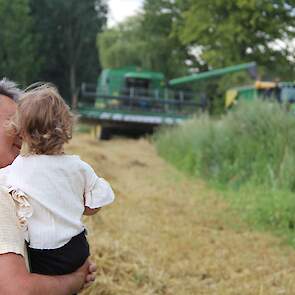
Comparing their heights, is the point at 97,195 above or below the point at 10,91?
below

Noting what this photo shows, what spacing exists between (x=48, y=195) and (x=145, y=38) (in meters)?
33.2

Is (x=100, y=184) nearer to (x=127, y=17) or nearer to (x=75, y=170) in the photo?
(x=75, y=170)

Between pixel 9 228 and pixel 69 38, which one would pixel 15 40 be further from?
pixel 9 228

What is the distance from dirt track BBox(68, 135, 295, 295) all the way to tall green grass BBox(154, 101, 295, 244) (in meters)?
0.33

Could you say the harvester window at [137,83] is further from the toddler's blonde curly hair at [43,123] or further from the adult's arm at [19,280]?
the adult's arm at [19,280]

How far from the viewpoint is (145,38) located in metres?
34.4

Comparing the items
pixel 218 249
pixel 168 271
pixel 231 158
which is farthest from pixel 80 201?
pixel 231 158

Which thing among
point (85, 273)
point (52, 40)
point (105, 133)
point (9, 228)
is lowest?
point (105, 133)

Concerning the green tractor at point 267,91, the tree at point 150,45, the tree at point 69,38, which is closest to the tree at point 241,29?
the green tractor at point 267,91

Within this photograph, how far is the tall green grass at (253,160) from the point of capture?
7.04 m

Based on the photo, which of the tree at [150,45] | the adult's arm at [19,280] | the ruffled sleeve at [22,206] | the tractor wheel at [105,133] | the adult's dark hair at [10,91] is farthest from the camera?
the tree at [150,45]

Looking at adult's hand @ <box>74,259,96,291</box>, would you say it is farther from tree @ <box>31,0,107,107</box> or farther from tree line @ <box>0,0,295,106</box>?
tree @ <box>31,0,107,107</box>

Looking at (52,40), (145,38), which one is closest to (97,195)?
(145,38)

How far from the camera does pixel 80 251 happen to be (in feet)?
5.96
